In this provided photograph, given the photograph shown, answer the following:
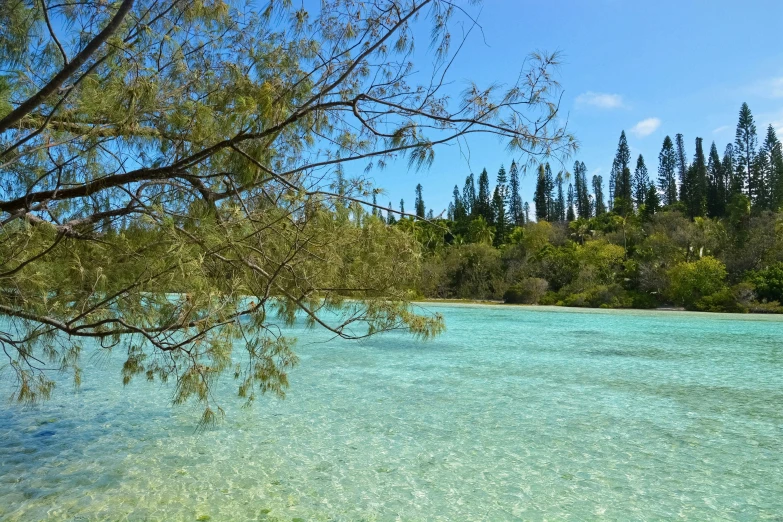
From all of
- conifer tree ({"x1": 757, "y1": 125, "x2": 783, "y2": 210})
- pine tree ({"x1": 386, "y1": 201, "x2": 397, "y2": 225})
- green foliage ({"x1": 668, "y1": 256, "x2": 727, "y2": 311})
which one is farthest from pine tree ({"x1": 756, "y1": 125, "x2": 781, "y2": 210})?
pine tree ({"x1": 386, "y1": 201, "x2": 397, "y2": 225})

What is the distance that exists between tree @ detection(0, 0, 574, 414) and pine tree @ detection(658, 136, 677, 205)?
128 feet

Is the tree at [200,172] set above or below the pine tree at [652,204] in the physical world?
below

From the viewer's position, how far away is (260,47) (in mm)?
2773

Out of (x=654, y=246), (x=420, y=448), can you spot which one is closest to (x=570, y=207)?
(x=654, y=246)

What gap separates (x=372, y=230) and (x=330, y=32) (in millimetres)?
942

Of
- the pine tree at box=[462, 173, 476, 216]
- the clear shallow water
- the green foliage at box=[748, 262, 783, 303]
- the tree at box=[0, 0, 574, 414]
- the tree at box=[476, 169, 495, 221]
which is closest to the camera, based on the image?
the tree at box=[0, 0, 574, 414]

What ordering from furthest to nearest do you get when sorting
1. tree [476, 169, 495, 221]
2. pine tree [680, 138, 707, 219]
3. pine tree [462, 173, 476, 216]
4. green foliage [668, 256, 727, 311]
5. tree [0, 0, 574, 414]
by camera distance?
pine tree [462, 173, 476, 216], tree [476, 169, 495, 221], pine tree [680, 138, 707, 219], green foliage [668, 256, 727, 311], tree [0, 0, 574, 414]

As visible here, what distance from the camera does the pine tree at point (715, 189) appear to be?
3112 centimetres

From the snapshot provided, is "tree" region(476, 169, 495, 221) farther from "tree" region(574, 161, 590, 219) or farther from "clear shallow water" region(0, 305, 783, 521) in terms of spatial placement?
"clear shallow water" region(0, 305, 783, 521)

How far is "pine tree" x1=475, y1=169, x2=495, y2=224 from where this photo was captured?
114ft

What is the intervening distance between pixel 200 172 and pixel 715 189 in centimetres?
3542

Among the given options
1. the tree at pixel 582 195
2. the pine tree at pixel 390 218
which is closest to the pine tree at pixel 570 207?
the tree at pixel 582 195

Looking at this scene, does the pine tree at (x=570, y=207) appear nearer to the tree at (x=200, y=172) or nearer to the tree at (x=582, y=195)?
the tree at (x=582, y=195)

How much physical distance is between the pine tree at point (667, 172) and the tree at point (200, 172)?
38.9m
